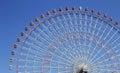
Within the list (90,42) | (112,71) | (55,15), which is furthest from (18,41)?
(112,71)

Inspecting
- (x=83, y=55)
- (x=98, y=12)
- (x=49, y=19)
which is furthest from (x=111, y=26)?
(x=49, y=19)

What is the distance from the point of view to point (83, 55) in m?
48.3

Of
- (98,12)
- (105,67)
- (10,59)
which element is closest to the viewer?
(10,59)

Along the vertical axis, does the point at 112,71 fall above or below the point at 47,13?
below

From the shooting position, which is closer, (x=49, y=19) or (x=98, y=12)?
(x=49, y=19)

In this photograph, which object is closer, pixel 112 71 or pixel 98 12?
pixel 112 71

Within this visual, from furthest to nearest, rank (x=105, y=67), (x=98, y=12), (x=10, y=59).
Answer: (x=98, y=12) → (x=105, y=67) → (x=10, y=59)

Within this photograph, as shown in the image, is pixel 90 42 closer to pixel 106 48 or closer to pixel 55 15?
pixel 106 48

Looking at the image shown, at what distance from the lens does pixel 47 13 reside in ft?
160

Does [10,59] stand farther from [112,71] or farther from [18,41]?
[112,71]

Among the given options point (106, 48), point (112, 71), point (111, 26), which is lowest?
point (112, 71)

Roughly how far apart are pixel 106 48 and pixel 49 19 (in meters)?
8.60

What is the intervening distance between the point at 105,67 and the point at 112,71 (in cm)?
106

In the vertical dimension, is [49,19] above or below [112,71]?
above
